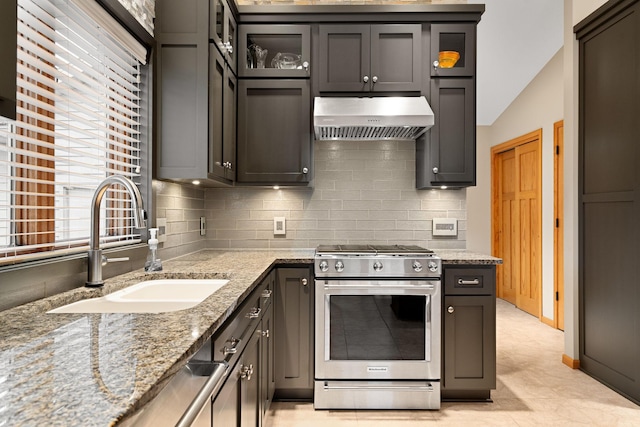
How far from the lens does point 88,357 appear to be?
781 millimetres

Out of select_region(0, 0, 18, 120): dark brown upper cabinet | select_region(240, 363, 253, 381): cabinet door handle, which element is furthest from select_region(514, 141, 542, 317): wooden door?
select_region(0, 0, 18, 120): dark brown upper cabinet

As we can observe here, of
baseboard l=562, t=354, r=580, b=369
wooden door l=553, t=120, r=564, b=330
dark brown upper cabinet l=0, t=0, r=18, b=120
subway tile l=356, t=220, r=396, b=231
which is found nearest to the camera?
dark brown upper cabinet l=0, t=0, r=18, b=120

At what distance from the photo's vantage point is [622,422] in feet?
7.38

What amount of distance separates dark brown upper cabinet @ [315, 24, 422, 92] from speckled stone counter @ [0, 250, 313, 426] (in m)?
1.89

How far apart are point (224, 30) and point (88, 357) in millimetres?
2174

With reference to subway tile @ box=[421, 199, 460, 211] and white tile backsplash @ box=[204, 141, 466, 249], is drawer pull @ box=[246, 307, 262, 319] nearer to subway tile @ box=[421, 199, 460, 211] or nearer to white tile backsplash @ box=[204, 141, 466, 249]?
white tile backsplash @ box=[204, 141, 466, 249]

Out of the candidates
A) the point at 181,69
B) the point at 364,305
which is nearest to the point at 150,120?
the point at 181,69

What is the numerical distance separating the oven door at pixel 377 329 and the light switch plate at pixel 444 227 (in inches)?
28.1

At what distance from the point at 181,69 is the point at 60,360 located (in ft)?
5.95

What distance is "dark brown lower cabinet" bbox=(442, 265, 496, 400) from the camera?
2451 millimetres

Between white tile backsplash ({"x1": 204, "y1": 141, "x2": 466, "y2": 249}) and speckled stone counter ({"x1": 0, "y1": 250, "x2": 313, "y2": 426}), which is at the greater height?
white tile backsplash ({"x1": 204, "y1": 141, "x2": 466, "y2": 249})

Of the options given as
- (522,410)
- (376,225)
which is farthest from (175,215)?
(522,410)

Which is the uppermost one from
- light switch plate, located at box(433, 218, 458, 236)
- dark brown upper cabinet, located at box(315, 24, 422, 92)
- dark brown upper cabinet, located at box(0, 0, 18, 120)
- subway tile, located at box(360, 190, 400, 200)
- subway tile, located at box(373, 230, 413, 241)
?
dark brown upper cabinet, located at box(315, 24, 422, 92)

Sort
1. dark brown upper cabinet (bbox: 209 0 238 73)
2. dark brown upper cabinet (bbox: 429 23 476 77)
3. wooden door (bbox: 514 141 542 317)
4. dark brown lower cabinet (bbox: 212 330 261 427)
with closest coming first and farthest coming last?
1. dark brown lower cabinet (bbox: 212 330 261 427)
2. dark brown upper cabinet (bbox: 209 0 238 73)
3. dark brown upper cabinet (bbox: 429 23 476 77)
4. wooden door (bbox: 514 141 542 317)
